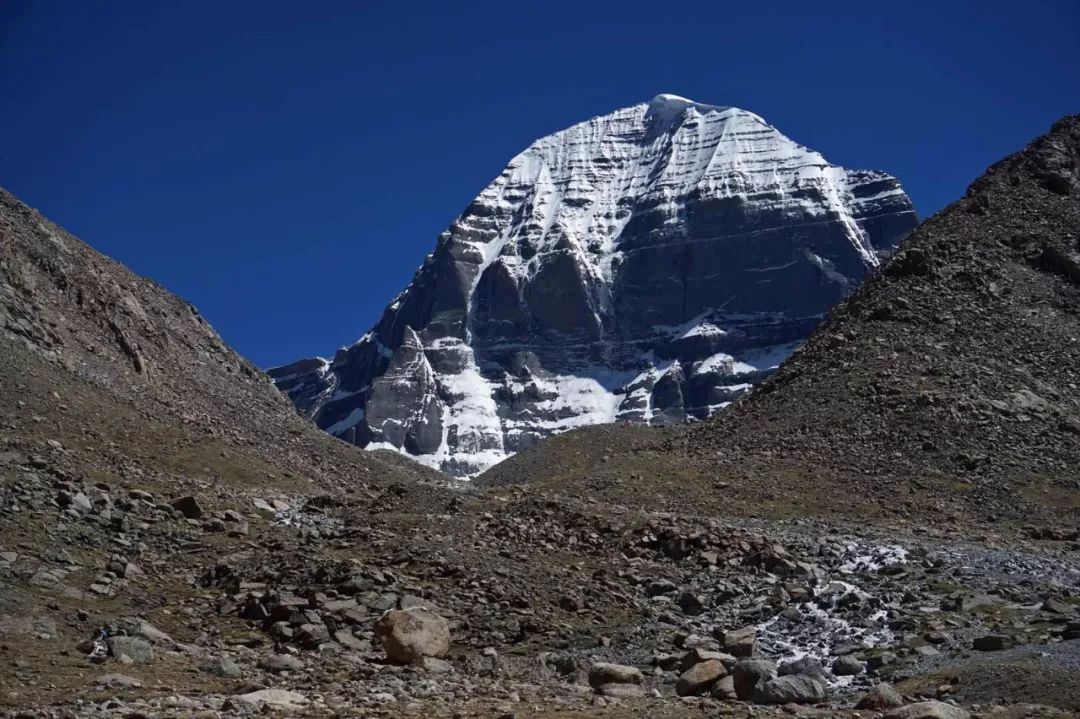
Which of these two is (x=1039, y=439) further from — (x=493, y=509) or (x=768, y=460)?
(x=493, y=509)

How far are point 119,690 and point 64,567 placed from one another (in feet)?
29.9

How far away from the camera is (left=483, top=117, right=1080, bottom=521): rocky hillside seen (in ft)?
175

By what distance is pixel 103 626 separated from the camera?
71.1ft

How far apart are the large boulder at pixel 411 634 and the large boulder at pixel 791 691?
6.42 meters

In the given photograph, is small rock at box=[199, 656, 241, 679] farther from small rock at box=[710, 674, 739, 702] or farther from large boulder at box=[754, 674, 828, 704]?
large boulder at box=[754, 674, 828, 704]

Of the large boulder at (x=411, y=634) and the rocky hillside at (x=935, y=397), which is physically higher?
the rocky hillside at (x=935, y=397)

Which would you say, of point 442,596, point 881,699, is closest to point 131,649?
point 442,596

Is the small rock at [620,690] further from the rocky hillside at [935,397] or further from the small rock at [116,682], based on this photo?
the rocky hillside at [935,397]

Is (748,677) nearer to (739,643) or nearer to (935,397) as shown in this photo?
(739,643)

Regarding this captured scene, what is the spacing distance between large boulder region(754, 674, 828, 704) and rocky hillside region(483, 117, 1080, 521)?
29.8m

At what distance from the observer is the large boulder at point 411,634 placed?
2239 cm

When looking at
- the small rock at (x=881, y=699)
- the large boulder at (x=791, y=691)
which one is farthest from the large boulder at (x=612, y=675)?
the small rock at (x=881, y=699)

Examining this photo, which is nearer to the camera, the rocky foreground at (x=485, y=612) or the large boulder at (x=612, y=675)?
the rocky foreground at (x=485, y=612)

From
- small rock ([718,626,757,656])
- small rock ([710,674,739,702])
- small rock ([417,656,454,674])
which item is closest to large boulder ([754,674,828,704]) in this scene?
small rock ([710,674,739,702])
